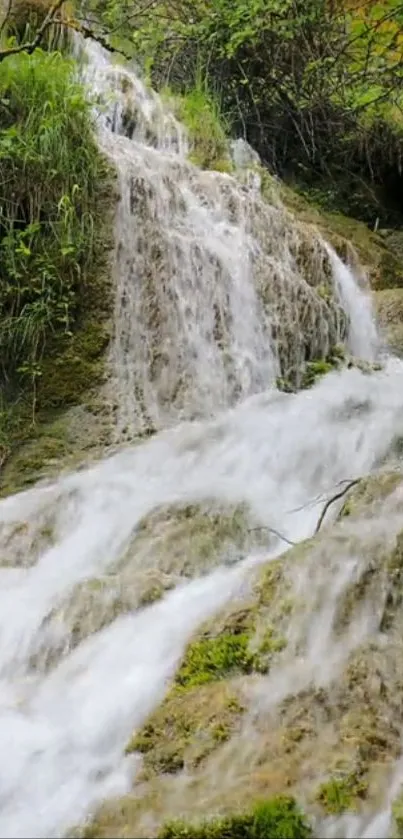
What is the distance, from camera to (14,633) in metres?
2.87

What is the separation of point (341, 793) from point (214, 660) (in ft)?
2.15

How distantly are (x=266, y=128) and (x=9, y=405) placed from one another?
4952 mm

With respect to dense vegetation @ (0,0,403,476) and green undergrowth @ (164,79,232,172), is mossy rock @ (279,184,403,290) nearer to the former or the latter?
dense vegetation @ (0,0,403,476)

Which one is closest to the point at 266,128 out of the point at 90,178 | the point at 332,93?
the point at 332,93

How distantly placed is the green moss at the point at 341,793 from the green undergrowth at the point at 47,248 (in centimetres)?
303

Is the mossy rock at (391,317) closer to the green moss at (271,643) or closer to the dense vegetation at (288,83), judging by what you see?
the dense vegetation at (288,83)

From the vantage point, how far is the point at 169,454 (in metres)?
4.29

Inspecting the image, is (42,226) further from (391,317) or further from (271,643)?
(271,643)

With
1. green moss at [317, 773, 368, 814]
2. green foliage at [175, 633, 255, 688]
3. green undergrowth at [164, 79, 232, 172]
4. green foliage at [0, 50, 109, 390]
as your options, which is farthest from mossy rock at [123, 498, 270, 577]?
green undergrowth at [164, 79, 232, 172]

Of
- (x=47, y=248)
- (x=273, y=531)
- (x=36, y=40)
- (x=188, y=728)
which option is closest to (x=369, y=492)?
(x=273, y=531)

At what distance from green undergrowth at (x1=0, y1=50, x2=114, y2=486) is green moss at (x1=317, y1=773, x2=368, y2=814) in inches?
119

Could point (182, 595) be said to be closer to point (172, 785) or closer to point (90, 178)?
point (172, 785)

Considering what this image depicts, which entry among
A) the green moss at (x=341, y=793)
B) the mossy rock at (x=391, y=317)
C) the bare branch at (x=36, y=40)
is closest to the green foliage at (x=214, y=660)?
the green moss at (x=341, y=793)

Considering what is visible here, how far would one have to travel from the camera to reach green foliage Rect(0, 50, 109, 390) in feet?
15.9
